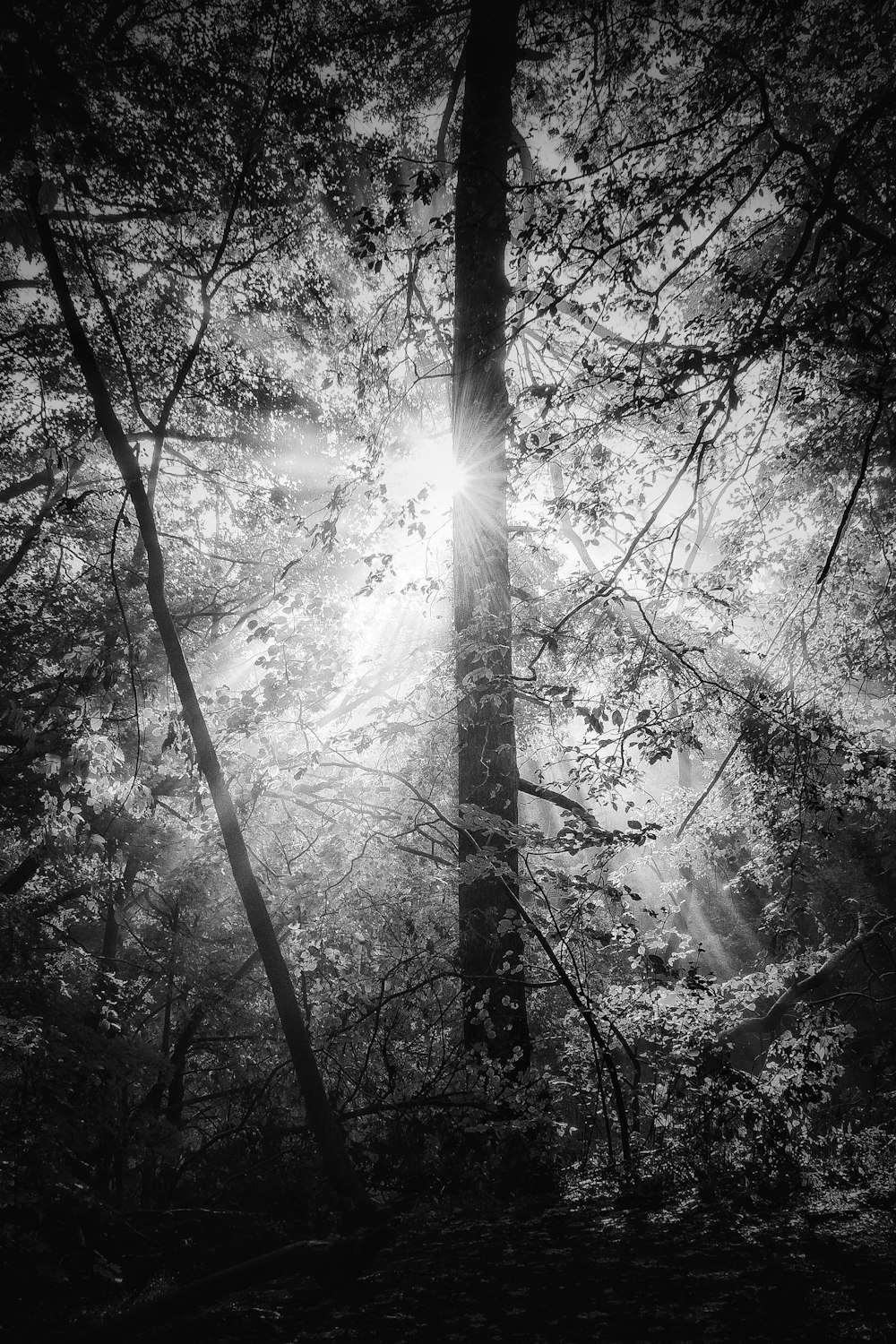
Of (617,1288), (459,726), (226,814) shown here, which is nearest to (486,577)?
(459,726)

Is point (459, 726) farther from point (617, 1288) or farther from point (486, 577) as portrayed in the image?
point (617, 1288)

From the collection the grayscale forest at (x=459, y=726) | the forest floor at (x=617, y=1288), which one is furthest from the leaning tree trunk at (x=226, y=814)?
the forest floor at (x=617, y=1288)

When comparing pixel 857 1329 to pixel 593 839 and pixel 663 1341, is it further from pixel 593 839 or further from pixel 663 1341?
pixel 593 839

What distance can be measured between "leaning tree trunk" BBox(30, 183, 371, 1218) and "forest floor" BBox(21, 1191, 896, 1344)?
51.8 inches

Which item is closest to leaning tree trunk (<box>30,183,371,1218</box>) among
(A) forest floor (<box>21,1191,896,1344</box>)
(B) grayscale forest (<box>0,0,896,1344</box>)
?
(B) grayscale forest (<box>0,0,896,1344</box>)

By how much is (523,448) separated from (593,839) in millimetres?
2356

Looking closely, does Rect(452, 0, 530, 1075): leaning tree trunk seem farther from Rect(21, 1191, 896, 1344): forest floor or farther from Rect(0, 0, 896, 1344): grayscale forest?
Rect(21, 1191, 896, 1344): forest floor

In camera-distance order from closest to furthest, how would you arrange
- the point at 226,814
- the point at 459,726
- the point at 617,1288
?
1. the point at 617,1288
2. the point at 226,814
3. the point at 459,726

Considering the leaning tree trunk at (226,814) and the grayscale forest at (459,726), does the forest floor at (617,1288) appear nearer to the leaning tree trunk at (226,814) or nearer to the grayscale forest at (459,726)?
the grayscale forest at (459,726)

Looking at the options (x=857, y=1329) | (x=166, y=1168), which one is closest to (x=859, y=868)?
(x=166, y=1168)

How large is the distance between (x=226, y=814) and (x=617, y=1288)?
257 centimetres

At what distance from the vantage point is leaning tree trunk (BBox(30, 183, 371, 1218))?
2.83 meters

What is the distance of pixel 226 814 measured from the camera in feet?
10.3

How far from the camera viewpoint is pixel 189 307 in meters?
7.04
